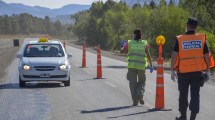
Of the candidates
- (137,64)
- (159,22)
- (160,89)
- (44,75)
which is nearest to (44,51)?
(44,75)

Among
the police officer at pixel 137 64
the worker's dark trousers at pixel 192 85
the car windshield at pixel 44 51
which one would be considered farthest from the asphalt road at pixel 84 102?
the worker's dark trousers at pixel 192 85

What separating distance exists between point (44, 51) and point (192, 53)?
33.0 feet

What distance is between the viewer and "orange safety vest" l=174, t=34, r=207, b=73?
9.84 m

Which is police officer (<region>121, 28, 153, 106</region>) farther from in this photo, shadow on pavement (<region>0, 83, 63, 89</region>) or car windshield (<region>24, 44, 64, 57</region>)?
car windshield (<region>24, 44, 64, 57</region>)

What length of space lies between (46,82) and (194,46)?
35.1 feet

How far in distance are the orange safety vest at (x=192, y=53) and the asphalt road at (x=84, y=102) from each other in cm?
164

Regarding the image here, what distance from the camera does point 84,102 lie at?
1384 centimetres

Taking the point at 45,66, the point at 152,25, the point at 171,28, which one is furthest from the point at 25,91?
the point at 152,25

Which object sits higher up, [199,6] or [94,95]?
[199,6]

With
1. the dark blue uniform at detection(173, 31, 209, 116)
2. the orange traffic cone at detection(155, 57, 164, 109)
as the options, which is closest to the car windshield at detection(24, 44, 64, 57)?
the orange traffic cone at detection(155, 57, 164, 109)

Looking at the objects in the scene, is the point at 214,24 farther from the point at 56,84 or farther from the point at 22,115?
the point at 22,115

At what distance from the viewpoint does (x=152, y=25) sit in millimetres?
46438

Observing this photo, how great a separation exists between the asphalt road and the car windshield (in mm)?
1030

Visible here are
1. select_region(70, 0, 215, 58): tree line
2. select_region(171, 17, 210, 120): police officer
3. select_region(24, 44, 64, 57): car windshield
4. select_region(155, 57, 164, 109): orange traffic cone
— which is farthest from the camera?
select_region(70, 0, 215, 58): tree line
